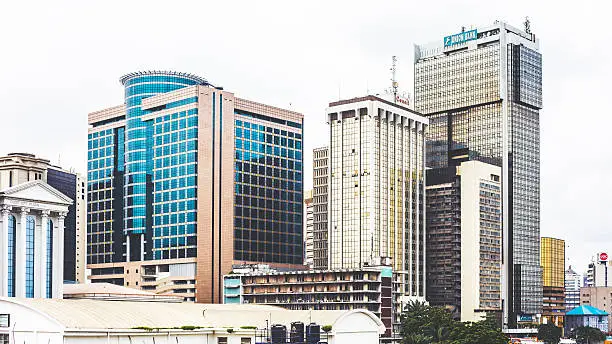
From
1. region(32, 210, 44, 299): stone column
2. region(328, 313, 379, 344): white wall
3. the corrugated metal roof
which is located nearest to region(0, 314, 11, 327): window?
the corrugated metal roof

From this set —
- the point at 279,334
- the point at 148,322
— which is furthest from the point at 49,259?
the point at 279,334

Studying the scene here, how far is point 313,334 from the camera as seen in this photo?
113 metres

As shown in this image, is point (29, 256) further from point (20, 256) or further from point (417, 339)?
point (417, 339)

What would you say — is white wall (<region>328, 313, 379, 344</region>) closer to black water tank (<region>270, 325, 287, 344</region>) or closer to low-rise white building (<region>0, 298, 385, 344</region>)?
low-rise white building (<region>0, 298, 385, 344</region>)

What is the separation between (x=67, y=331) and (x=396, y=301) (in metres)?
102

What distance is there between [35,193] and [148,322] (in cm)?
6020

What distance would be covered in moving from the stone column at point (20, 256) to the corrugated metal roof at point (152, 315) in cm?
3814

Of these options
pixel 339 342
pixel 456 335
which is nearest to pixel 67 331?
pixel 339 342

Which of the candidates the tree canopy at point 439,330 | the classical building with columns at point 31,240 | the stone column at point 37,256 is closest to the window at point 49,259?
the classical building with columns at point 31,240

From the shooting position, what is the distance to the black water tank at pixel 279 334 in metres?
111

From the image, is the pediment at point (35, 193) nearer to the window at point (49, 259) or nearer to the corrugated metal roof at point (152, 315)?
the window at point (49, 259)

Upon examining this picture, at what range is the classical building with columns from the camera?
151m

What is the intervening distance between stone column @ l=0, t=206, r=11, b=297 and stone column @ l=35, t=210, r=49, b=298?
6394mm

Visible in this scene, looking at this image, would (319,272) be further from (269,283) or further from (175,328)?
(175,328)
